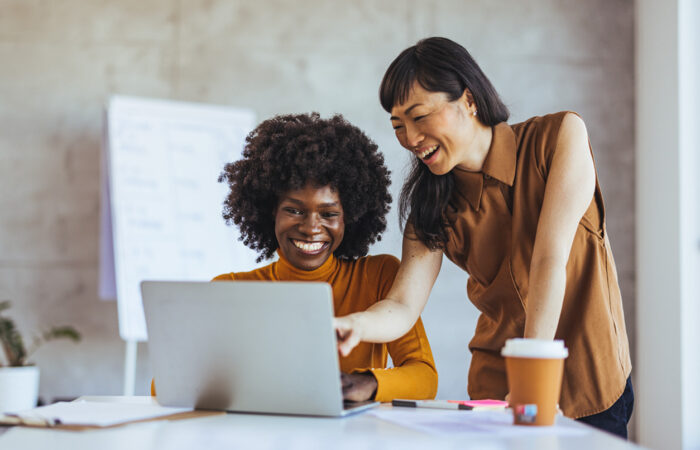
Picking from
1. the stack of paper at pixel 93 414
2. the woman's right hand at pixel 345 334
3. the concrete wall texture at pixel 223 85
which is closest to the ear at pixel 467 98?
the woman's right hand at pixel 345 334

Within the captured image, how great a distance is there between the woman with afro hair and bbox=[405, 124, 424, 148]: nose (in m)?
0.24

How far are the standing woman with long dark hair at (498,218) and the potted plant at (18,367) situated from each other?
2190 millimetres

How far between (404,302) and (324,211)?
0.30 meters

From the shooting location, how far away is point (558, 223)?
128 centimetres

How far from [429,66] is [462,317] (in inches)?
90.4

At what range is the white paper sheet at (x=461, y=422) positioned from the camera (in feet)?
2.98

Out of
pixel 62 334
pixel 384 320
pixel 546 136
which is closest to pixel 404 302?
pixel 384 320

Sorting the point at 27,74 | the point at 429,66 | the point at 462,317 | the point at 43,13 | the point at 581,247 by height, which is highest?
the point at 43,13

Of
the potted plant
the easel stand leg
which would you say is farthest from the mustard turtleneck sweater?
the potted plant

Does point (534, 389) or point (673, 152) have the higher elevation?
point (673, 152)

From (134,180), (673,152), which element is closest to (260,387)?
(134,180)

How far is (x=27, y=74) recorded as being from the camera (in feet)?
11.6

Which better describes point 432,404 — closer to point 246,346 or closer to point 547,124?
point 246,346

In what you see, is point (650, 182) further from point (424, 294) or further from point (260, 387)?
point (260, 387)
